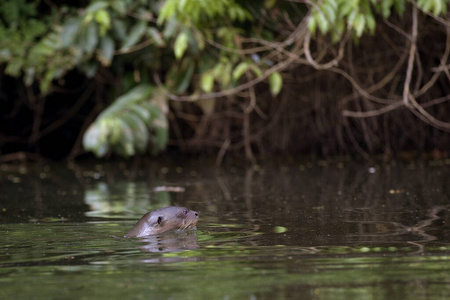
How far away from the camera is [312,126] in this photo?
11.8m

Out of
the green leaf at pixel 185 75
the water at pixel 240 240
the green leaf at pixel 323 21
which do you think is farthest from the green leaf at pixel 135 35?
the green leaf at pixel 323 21

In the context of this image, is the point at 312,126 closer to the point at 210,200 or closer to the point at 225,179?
the point at 225,179

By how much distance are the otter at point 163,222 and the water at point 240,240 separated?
8 cm

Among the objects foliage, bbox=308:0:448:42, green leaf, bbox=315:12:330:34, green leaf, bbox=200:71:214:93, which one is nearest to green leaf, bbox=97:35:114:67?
green leaf, bbox=200:71:214:93

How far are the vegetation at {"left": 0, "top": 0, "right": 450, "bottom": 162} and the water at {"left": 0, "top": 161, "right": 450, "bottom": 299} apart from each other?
1.27 m

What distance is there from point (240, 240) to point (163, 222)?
1.96ft

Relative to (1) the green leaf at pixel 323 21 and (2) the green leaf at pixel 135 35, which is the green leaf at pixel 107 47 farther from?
(1) the green leaf at pixel 323 21

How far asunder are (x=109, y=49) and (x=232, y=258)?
6.31m

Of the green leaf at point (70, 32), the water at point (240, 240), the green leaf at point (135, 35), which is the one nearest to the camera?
the water at point (240, 240)

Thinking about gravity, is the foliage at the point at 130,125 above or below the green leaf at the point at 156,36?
below

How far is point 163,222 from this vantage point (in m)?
5.07

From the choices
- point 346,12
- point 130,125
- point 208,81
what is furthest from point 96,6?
point 346,12

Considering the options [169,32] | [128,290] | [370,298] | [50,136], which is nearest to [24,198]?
[169,32]

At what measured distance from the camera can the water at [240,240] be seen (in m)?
3.46
